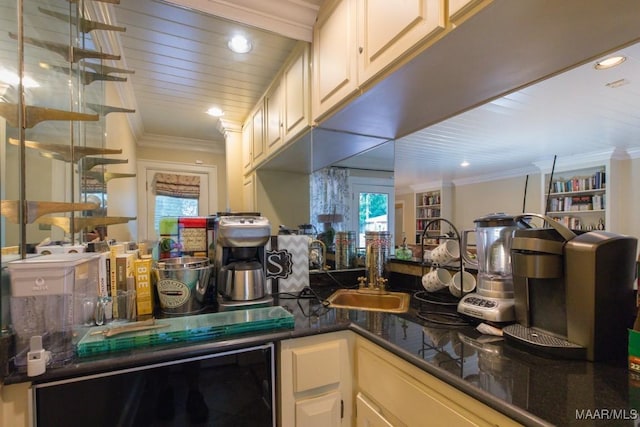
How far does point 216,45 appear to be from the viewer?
1.58 m

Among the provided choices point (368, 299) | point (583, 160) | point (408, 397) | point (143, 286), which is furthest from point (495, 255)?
point (583, 160)

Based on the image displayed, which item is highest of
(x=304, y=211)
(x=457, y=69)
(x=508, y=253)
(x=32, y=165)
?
(x=457, y=69)

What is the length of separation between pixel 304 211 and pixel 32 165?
1530 millimetres

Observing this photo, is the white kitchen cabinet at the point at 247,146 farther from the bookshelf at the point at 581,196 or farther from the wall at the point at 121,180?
the bookshelf at the point at 581,196

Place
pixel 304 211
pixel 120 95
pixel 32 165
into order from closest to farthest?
pixel 32 165 < pixel 120 95 < pixel 304 211

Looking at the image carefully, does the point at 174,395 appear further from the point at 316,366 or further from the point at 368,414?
the point at 368,414

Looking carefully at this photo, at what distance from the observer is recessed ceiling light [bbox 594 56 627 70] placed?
4.09 ft

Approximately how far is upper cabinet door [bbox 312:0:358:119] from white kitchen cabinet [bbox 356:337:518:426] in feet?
3.43

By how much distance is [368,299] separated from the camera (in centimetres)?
155

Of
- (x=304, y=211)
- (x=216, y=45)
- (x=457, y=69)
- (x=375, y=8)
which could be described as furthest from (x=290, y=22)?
(x=304, y=211)

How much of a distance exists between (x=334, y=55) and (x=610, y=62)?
4.15ft

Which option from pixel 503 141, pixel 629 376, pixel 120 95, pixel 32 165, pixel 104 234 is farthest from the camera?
pixel 503 141

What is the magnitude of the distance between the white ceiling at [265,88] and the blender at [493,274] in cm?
58

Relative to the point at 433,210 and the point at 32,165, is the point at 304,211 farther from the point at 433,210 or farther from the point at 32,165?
the point at 433,210
